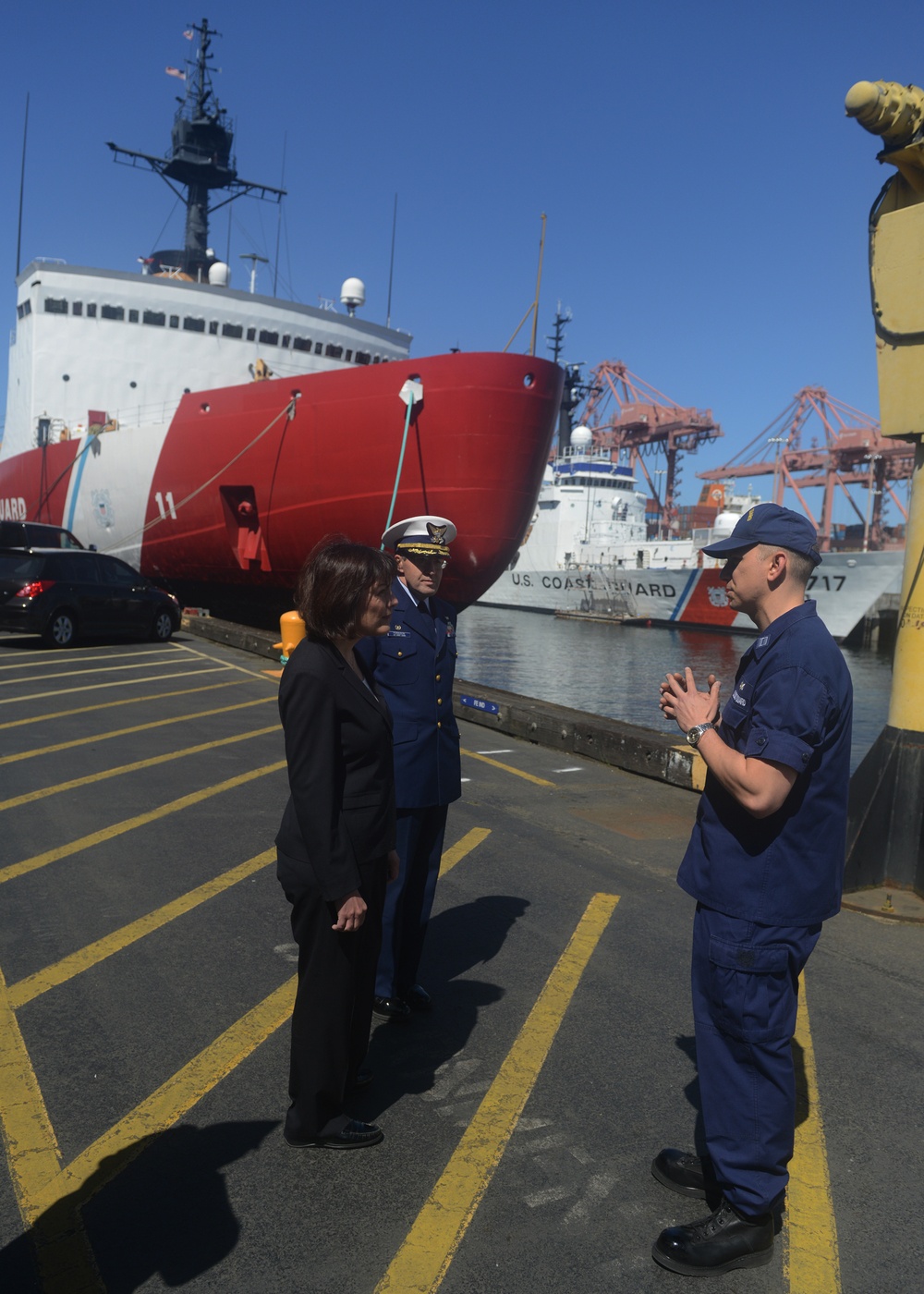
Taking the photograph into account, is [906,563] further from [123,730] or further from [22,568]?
[22,568]

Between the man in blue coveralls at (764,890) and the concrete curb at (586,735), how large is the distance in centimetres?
444

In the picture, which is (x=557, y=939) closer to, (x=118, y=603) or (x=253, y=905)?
(x=253, y=905)

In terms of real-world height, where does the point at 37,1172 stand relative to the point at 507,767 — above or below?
below

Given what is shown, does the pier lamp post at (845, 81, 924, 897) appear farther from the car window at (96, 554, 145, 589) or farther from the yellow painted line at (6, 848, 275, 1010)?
the car window at (96, 554, 145, 589)

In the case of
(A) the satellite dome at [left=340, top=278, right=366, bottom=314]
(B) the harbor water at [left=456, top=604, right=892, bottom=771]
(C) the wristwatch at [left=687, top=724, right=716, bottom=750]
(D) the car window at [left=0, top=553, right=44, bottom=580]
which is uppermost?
(A) the satellite dome at [left=340, top=278, right=366, bottom=314]

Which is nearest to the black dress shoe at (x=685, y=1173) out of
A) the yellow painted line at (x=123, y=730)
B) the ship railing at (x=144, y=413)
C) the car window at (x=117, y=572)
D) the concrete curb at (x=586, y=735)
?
the concrete curb at (x=586, y=735)

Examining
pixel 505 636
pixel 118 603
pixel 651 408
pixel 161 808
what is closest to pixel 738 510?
pixel 651 408

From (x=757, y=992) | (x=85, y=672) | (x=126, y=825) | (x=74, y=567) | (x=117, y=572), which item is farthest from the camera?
(x=117, y=572)

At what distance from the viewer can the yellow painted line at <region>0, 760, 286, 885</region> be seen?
15.7 ft

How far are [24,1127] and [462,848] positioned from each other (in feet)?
10.1

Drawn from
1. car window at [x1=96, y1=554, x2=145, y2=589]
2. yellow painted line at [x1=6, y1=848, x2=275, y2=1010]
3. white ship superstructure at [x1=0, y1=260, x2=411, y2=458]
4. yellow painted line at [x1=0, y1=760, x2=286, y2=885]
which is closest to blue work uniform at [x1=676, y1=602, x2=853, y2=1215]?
yellow painted line at [x1=6, y1=848, x2=275, y2=1010]

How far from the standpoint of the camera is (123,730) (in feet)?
27.7

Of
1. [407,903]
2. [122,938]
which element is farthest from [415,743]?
[122,938]

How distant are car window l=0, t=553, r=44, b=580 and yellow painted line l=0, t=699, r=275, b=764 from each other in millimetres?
4760
